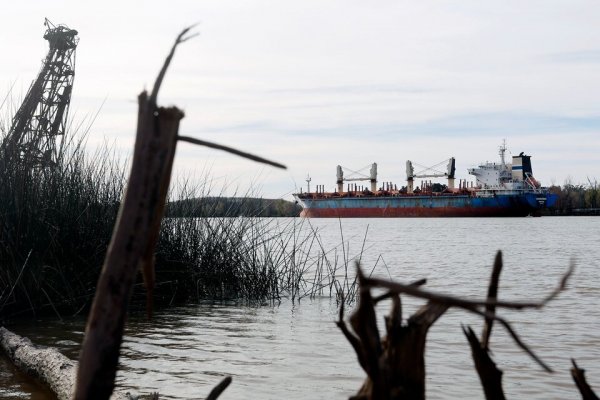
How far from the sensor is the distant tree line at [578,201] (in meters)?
73.6

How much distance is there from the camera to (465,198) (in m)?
60.2

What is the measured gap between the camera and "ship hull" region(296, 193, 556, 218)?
59.4 m

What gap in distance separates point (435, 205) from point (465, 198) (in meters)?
3.07

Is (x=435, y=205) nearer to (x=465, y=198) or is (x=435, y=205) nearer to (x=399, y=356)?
(x=465, y=198)

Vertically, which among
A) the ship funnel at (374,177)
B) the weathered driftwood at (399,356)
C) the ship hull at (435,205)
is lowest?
the weathered driftwood at (399,356)

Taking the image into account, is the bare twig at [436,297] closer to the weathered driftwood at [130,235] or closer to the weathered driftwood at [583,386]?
the weathered driftwood at [130,235]

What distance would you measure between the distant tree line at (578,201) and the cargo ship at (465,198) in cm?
1236

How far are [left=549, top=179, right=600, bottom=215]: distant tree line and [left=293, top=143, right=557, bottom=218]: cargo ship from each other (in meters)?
12.4

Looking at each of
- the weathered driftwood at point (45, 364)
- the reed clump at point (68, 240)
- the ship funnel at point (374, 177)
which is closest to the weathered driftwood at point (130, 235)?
the weathered driftwood at point (45, 364)

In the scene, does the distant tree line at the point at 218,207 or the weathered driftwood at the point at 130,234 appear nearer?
the weathered driftwood at the point at 130,234

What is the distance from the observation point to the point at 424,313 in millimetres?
1003

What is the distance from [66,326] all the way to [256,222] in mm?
3041

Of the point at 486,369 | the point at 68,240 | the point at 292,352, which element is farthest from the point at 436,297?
the point at 68,240

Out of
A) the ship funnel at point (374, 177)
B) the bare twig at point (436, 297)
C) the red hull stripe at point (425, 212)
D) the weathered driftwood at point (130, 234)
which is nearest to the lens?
the bare twig at point (436, 297)
